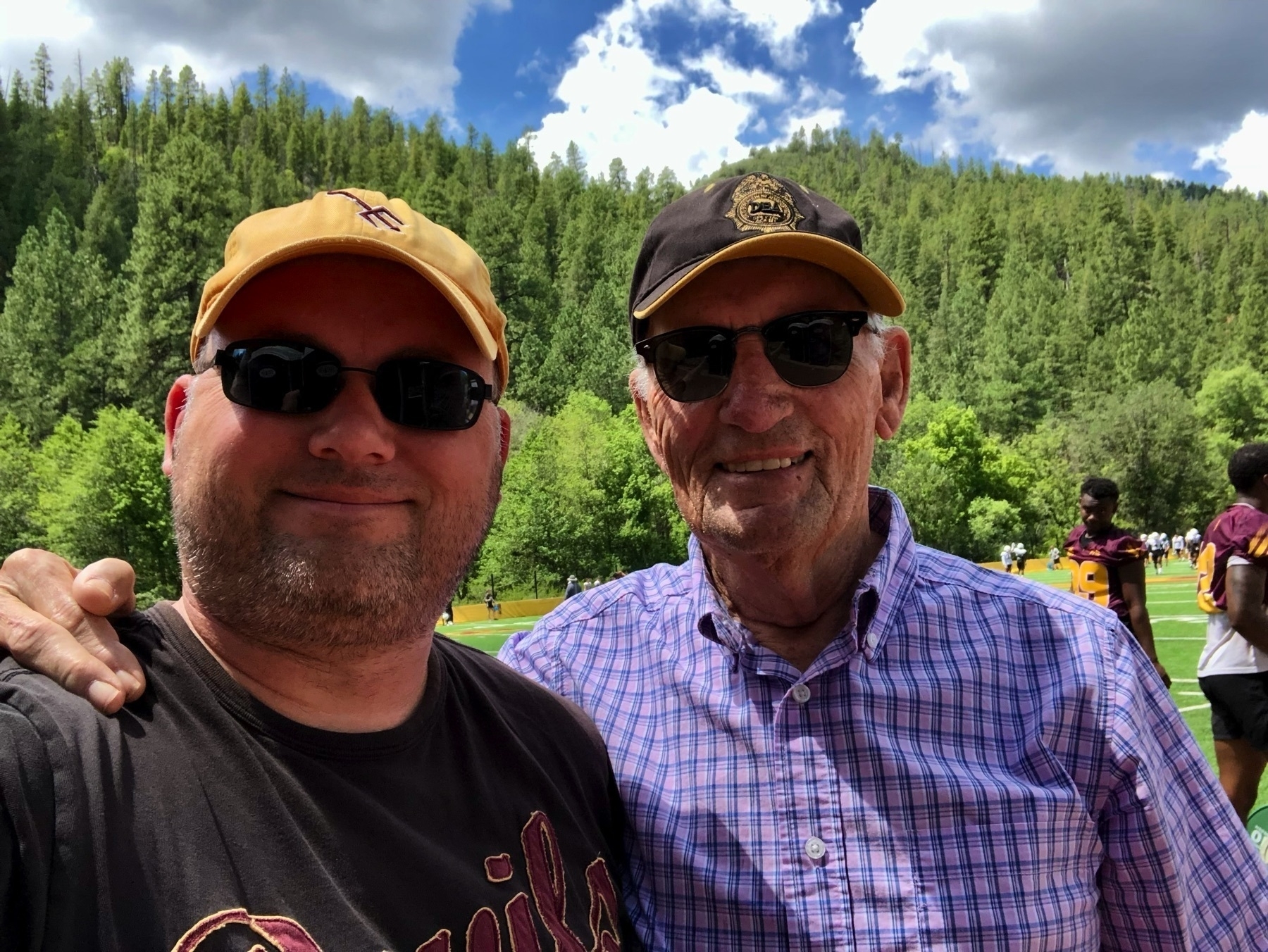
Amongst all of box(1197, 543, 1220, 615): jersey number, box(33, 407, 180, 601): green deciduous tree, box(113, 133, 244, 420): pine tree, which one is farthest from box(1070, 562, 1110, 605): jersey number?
box(113, 133, 244, 420): pine tree

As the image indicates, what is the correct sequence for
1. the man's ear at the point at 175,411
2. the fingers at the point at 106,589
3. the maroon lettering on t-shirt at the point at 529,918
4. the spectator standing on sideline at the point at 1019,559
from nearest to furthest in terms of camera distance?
the maroon lettering on t-shirt at the point at 529,918 → the fingers at the point at 106,589 → the man's ear at the point at 175,411 → the spectator standing on sideline at the point at 1019,559

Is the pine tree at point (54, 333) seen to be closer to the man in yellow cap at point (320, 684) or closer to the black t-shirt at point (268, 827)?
the man in yellow cap at point (320, 684)

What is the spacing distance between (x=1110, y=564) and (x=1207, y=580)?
165 cm

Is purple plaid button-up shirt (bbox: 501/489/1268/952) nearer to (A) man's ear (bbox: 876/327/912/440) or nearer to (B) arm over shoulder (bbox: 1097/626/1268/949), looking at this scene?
(B) arm over shoulder (bbox: 1097/626/1268/949)

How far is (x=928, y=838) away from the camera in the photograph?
213cm

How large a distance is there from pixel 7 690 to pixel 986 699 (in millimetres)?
2099

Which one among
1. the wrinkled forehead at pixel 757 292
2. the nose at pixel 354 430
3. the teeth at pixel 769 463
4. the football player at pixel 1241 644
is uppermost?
the wrinkled forehead at pixel 757 292

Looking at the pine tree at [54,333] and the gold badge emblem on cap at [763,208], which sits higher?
the pine tree at [54,333]

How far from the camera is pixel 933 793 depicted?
215 centimetres

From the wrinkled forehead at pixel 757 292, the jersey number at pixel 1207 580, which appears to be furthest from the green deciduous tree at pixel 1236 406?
the wrinkled forehead at pixel 757 292

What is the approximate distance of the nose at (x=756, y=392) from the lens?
2.46 meters

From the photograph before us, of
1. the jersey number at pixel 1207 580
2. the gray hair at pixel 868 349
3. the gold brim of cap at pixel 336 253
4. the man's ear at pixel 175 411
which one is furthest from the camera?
the jersey number at pixel 1207 580

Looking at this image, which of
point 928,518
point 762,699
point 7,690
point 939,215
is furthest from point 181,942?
point 939,215

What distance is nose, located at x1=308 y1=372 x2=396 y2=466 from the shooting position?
1834 mm
